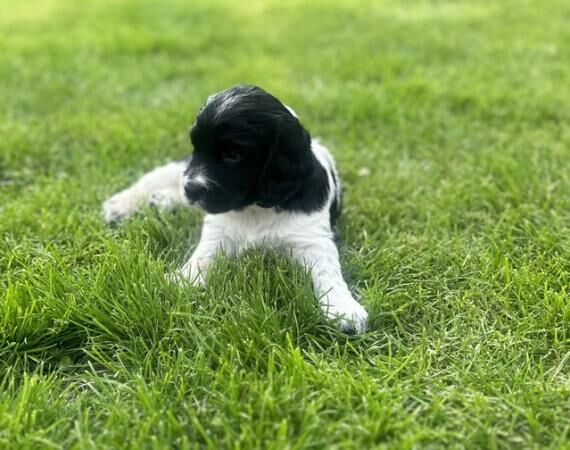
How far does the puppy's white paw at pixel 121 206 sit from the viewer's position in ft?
13.0

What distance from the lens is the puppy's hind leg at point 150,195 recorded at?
157 inches

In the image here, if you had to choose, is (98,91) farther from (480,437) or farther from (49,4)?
(480,437)

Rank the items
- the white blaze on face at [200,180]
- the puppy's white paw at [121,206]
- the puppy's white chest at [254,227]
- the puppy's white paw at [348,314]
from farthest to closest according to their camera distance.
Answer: the puppy's white paw at [121,206], the puppy's white chest at [254,227], the white blaze on face at [200,180], the puppy's white paw at [348,314]

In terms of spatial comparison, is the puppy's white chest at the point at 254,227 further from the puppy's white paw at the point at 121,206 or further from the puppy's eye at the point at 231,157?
the puppy's white paw at the point at 121,206

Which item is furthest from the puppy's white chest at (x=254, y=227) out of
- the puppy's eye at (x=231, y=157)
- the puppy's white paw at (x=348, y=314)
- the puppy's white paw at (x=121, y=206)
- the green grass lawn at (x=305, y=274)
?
the puppy's white paw at (x=121, y=206)

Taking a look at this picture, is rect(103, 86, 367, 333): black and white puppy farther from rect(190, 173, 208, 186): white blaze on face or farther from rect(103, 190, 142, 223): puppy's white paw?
rect(103, 190, 142, 223): puppy's white paw

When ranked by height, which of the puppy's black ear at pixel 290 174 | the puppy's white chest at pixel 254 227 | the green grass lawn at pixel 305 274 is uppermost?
the puppy's black ear at pixel 290 174

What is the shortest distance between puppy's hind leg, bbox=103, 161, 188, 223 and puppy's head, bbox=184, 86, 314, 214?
2.84 feet

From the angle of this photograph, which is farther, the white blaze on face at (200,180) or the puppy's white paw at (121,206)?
the puppy's white paw at (121,206)

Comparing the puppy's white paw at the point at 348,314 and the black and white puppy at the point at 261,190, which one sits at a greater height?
the black and white puppy at the point at 261,190

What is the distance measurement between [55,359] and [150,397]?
63cm

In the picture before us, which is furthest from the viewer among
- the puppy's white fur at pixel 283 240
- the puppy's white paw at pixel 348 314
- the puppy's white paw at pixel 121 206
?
the puppy's white paw at pixel 121 206

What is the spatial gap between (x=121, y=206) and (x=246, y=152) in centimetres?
138

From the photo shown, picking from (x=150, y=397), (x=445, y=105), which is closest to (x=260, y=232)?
(x=150, y=397)
